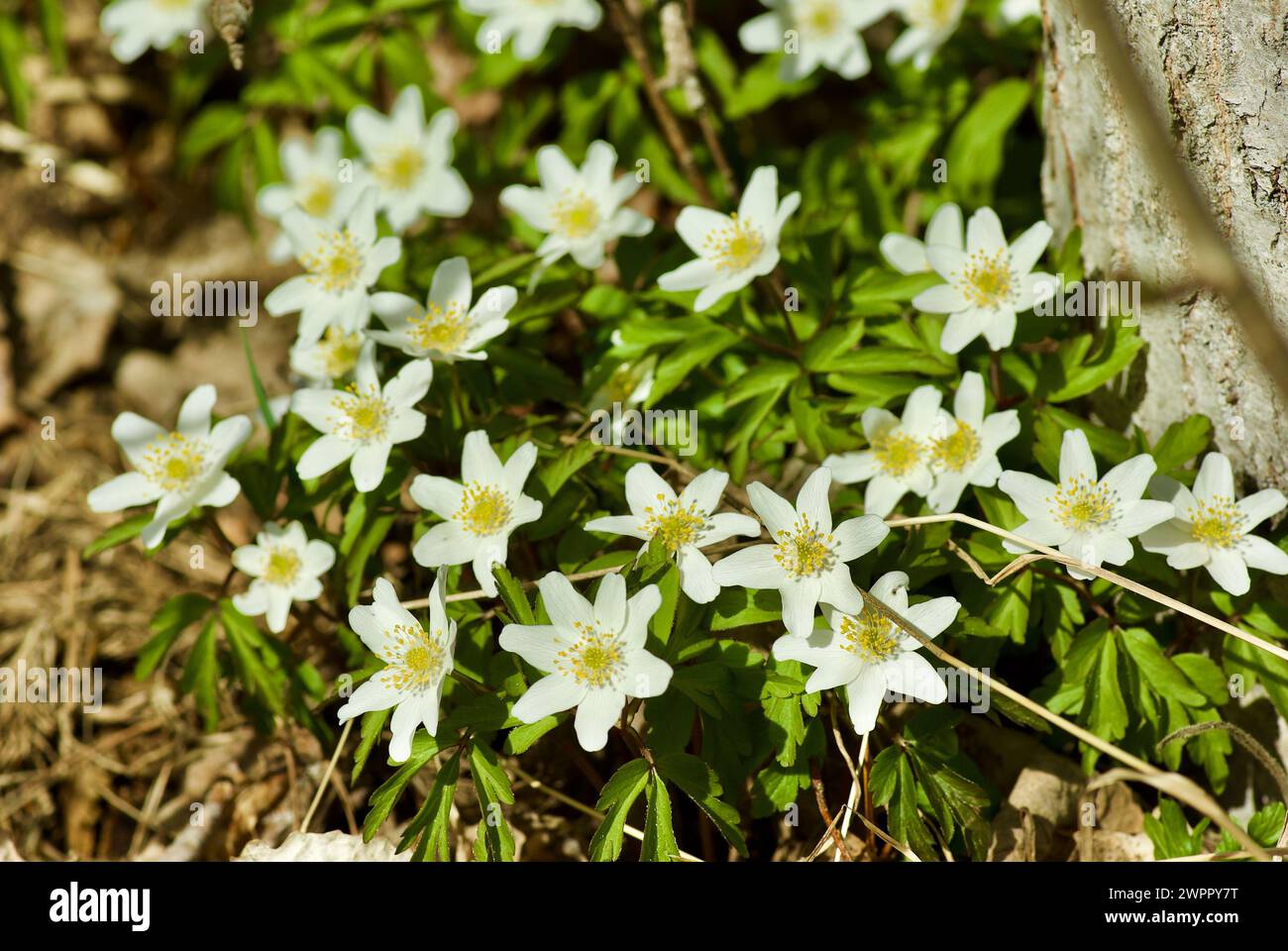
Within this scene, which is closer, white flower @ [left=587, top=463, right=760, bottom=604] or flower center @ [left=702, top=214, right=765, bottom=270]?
white flower @ [left=587, top=463, right=760, bottom=604]

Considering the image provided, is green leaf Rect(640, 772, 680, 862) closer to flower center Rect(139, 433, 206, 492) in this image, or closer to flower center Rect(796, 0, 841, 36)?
flower center Rect(139, 433, 206, 492)

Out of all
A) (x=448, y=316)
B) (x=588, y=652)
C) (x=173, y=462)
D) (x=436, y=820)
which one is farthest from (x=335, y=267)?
(x=436, y=820)

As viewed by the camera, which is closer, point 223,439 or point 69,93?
point 223,439

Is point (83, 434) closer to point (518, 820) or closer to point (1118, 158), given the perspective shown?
point (518, 820)

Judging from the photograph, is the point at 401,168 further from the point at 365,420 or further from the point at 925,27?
the point at 925,27

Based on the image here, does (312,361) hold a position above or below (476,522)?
above

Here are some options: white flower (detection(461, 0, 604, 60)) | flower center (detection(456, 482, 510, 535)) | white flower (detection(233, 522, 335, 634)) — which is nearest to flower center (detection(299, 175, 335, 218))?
white flower (detection(461, 0, 604, 60))
